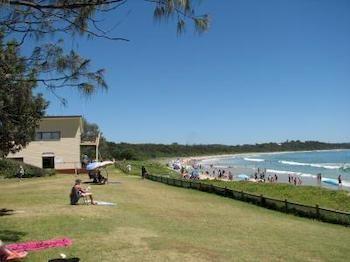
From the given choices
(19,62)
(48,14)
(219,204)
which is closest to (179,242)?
(19,62)

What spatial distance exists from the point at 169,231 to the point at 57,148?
40.4 metres

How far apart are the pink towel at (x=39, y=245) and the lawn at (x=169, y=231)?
279 mm

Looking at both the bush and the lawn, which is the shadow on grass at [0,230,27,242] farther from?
the bush

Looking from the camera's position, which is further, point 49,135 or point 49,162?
point 49,135

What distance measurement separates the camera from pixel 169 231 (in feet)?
49.8

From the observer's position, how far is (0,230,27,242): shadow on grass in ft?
42.8

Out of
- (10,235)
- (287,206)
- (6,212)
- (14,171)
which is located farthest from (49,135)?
(10,235)

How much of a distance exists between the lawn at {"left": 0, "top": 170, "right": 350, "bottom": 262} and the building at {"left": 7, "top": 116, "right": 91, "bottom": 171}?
30.4 m

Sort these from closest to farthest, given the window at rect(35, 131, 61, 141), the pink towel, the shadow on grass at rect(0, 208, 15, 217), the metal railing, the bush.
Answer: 1. the pink towel
2. the shadow on grass at rect(0, 208, 15, 217)
3. the metal railing
4. the bush
5. the window at rect(35, 131, 61, 141)

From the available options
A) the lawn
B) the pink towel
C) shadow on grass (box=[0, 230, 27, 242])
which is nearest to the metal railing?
the lawn

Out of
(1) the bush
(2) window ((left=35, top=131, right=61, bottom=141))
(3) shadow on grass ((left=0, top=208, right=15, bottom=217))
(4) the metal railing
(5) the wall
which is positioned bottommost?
(4) the metal railing

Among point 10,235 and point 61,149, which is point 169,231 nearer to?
point 10,235

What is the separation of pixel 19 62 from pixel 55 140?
1713 inches

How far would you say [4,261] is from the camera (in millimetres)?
10094
